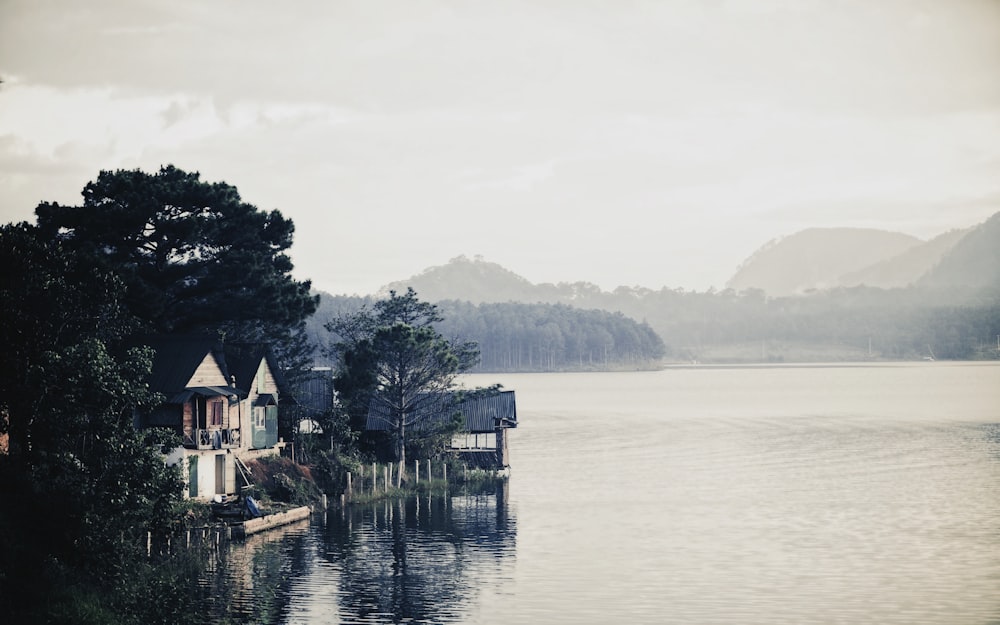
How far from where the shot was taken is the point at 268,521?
57219 millimetres

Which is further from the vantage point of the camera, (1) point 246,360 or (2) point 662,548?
(1) point 246,360

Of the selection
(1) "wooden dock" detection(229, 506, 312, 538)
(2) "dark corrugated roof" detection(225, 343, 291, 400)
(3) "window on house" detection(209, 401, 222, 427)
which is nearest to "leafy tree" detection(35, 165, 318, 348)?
(2) "dark corrugated roof" detection(225, 343, 291, 400)

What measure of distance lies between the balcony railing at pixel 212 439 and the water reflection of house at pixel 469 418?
1514cm

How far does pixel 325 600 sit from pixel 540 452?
211 feet

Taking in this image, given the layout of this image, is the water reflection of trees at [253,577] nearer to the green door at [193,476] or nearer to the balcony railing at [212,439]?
the green door at [193,476]

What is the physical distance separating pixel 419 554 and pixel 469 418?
26311 mm

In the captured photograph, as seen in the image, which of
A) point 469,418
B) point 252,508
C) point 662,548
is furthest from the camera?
point 469,418

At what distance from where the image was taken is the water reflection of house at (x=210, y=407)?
57.3 meters

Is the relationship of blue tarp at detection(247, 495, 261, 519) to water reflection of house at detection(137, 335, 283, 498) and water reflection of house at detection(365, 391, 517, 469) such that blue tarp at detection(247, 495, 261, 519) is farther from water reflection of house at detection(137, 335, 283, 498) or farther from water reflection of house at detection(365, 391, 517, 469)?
water reflection of house at detection(365, 391, 517, 469)

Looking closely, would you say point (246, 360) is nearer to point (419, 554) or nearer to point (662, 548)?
point (419, 554)

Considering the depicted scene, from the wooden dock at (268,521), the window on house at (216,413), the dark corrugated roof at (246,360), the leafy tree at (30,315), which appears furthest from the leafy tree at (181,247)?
the leafy tree at (30,315)

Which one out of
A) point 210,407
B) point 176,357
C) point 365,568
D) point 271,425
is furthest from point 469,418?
point 365,568

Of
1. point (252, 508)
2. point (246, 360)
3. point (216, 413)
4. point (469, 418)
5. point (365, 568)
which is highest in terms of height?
point (246, 360)

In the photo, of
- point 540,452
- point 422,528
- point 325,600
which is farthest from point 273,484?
point 540,452
